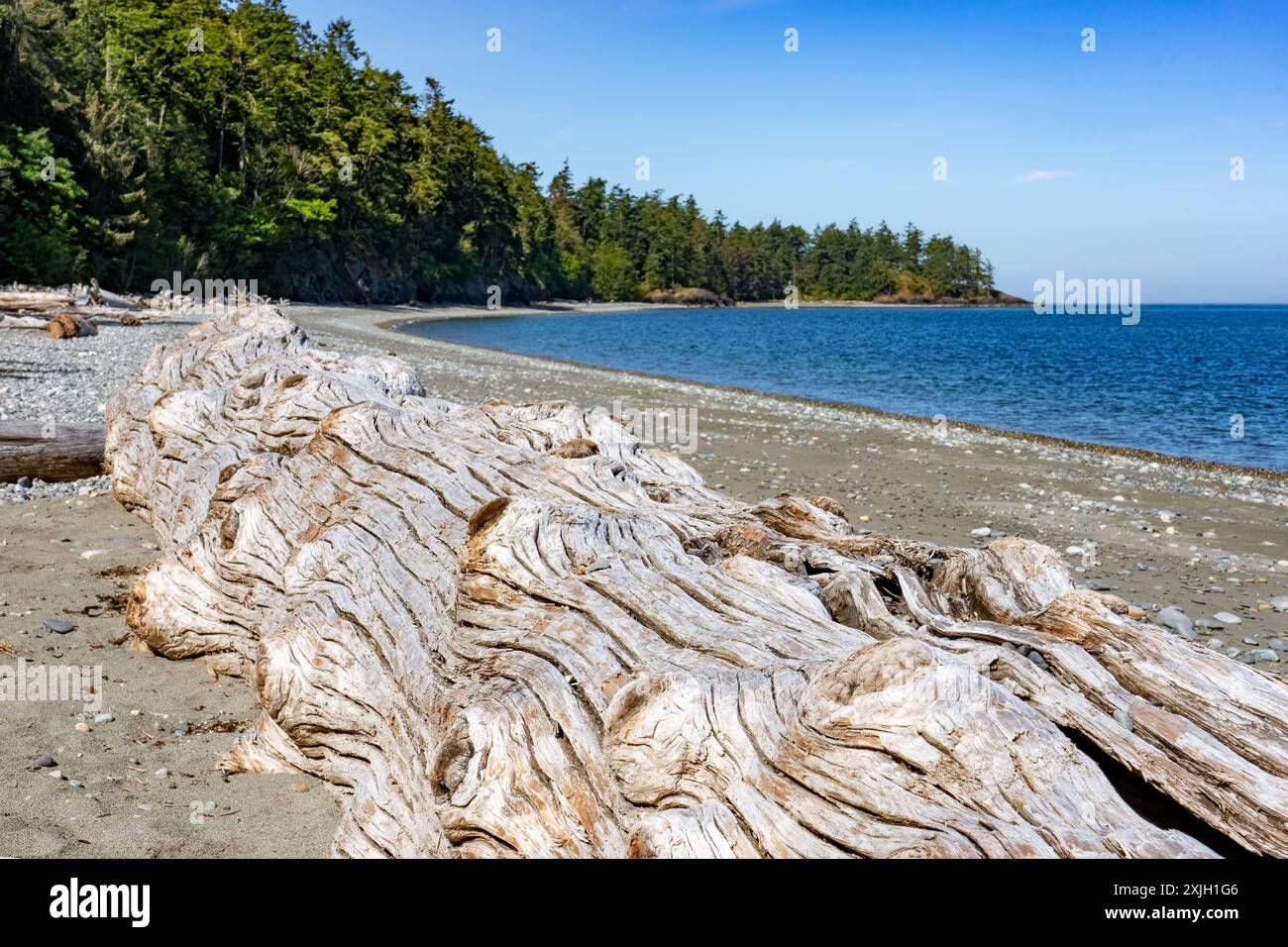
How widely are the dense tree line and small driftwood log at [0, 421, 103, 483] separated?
1153 inches

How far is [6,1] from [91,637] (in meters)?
42.1

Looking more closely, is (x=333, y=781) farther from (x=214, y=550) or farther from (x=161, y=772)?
(x=214, y=550)

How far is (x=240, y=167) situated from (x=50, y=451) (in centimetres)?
6304

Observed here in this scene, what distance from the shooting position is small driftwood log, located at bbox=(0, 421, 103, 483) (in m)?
10.1

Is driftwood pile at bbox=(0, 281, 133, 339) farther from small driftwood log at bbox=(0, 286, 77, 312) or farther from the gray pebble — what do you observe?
the gray pebble

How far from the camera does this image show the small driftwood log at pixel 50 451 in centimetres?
1011

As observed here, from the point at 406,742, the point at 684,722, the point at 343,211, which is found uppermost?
the point at 343,211

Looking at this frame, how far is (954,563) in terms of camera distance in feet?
15.8

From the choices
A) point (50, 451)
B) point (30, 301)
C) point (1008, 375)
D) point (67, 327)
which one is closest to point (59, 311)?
point (30, 301)

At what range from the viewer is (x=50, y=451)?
10.3m

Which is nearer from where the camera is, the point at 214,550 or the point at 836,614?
the point at 836,614

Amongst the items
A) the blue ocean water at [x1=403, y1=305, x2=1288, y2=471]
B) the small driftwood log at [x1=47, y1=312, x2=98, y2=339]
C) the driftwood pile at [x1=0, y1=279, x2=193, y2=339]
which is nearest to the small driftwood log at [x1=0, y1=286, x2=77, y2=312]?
the driftwood pile at [x1=0, y1=279, x2=193, y2=339]

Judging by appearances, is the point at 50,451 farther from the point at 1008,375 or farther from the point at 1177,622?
the point at 1008,375

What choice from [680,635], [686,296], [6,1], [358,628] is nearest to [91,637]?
[358,628]
